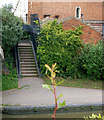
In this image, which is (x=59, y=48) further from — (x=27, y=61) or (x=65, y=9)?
(x=65, y=9)

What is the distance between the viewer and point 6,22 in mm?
11172

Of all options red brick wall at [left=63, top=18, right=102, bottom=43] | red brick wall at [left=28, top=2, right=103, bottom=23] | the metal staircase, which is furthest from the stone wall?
red brick wall at [left=63, top=18, right=102, bottom=43]

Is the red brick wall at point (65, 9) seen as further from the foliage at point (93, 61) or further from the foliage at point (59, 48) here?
the foliage at point (93, 61)

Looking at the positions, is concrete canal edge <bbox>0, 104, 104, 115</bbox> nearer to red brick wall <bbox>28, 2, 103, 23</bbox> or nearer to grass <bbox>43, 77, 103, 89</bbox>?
grass <bbox>43, 77, 103, 89</bbox>

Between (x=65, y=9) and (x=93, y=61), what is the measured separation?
14165mm

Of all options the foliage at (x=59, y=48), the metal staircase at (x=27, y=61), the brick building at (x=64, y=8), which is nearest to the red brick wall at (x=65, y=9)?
the brick building at (x=64, y=8)

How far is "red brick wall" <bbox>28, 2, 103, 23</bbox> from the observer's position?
74.0ft

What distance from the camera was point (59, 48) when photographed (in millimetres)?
11445

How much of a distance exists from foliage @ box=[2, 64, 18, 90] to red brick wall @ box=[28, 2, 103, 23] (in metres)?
11.5

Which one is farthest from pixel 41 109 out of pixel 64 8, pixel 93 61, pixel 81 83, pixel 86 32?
pixel 64 8

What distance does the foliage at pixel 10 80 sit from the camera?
915cm

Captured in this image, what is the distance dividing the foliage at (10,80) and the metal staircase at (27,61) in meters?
0.61

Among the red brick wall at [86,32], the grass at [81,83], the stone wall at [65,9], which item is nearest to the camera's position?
the grass at [81,83]

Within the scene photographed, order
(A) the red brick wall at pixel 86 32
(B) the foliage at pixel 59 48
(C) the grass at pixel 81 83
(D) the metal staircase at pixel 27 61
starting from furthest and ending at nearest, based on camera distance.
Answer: (A) the red brick wall at pixel 86 32
(D) the metal staircase at pixel 27 61
(B) the foliage at pixel 59 48
(C) the grass at pixel 81 83
